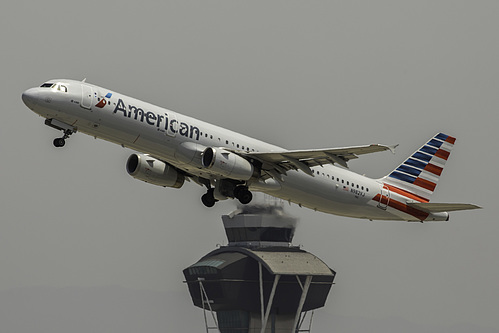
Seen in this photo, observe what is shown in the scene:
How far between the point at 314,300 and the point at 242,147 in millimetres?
93565

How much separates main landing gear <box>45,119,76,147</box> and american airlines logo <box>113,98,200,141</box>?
2.67m

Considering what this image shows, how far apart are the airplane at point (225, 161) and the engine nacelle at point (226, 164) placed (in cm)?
6

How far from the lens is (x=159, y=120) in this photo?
2244 inches

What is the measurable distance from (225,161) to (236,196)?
5.06 metres

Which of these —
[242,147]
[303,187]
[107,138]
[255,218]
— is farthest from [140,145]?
[255,218]

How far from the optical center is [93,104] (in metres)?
55.2

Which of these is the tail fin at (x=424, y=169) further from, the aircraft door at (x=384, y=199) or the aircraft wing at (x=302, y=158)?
the aircraft wing at (x=302, y=158)

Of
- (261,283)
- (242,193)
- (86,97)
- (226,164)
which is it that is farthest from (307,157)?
(261,283)

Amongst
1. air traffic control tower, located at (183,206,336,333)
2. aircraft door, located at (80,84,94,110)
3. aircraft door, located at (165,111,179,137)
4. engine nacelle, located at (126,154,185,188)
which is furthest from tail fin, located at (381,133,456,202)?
air traffic control tower, located at (183,206,336,333)

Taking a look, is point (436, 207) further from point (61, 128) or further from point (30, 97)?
point (30, 97)

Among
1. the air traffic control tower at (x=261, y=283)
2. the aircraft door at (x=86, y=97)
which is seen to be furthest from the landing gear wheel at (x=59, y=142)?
the air traffic control tower at (x=261, y=283)

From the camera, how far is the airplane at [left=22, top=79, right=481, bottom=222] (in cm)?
5528

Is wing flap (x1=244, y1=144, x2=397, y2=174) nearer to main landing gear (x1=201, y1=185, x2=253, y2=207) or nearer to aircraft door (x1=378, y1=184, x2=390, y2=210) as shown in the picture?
main landing gear (x1=201, y1=185, x2=253, y2=207)

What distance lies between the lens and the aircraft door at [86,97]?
54.9m
